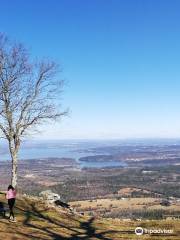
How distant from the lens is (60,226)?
3588 centimetres

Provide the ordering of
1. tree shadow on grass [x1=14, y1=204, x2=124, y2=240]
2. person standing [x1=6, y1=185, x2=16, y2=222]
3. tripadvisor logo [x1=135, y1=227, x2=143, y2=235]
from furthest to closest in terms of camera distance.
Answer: tripadvisor logo [x1=135, y1=227, x2=143, y2=235] → person standing [x1=6, y1=185, x2=16, y2=222] → tree shadow on grass [x1=14, y1=204, x2=124, y2=240]

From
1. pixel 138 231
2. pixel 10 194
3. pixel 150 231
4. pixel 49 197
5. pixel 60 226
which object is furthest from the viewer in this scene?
pixel 49 197

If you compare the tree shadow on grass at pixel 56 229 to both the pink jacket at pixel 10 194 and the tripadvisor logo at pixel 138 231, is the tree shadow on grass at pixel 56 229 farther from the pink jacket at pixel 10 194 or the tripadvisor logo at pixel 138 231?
the pink jacket at pixel 10 194

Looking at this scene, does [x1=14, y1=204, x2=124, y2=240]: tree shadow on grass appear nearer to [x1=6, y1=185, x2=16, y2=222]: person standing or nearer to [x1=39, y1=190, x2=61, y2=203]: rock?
[x1=6, y1=185, x2=16, y2=222]: person standing

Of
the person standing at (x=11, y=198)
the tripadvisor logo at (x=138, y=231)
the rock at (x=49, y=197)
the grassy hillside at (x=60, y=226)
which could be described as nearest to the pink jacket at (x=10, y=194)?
the person standing at (x=11, y=198)

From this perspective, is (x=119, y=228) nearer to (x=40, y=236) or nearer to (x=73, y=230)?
(x=73, y=230)

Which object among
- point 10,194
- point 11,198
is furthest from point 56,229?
point 10,194

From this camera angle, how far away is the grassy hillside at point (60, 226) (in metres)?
31.2

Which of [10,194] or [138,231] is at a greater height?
[10,194]

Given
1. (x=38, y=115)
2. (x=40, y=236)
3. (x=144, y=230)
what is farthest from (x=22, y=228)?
(x=38, y=115)

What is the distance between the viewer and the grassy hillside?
31219 millimetres

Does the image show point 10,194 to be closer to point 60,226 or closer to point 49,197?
point 60,226

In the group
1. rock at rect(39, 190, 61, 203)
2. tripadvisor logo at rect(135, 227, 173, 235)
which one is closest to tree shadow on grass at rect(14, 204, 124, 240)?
tripadvisor logo at rect(135, 227, 173, 235)

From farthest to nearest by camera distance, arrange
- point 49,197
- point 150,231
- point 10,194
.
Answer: point 49,197 → point 150,231 → point 10,194
